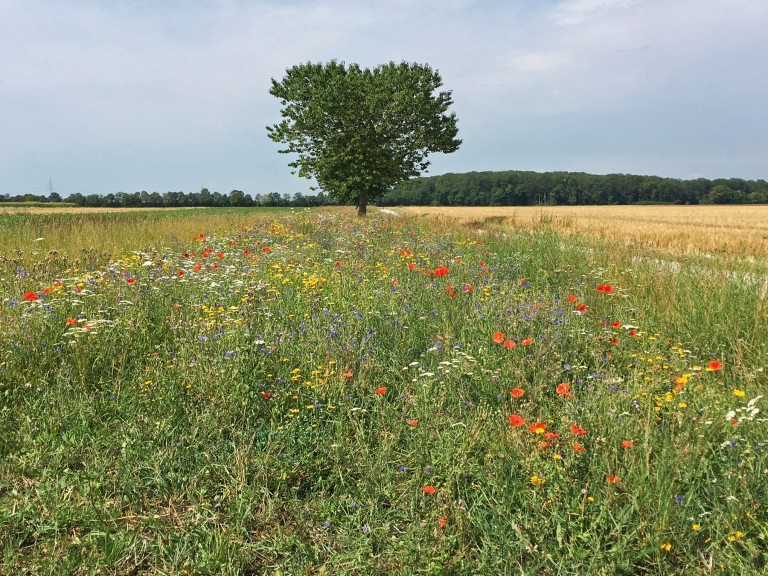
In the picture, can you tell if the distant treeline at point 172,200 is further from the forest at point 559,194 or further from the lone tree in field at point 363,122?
the lone tree in field at point 363,122

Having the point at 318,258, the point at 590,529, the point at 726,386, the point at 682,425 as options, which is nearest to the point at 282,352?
the point at 590,529

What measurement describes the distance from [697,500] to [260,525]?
7.16 ft

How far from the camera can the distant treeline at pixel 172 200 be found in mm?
84750

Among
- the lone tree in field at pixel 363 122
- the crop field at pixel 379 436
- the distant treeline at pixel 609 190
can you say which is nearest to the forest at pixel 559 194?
the distant treeline at pixel 609 190

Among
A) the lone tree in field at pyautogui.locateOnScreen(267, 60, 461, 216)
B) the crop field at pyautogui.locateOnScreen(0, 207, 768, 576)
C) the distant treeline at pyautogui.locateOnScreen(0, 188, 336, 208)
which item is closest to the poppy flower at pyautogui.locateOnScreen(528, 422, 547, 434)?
the crop field at pyautogui.locateOnScreen(0, 207, 768, 576)

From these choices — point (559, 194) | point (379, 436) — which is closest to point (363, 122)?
point (379, 436)

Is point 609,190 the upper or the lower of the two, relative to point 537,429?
upper

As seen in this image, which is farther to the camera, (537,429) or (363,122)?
(363,122)

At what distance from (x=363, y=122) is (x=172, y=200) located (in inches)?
3219

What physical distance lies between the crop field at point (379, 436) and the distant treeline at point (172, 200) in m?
80.2

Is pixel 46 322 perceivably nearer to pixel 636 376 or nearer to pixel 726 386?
pixel 636 376

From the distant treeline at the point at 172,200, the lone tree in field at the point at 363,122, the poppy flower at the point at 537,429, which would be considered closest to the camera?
the poppy flower at the point at 537,429

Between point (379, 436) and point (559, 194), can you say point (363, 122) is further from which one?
point (559, 194)

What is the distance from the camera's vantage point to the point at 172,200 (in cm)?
9681
